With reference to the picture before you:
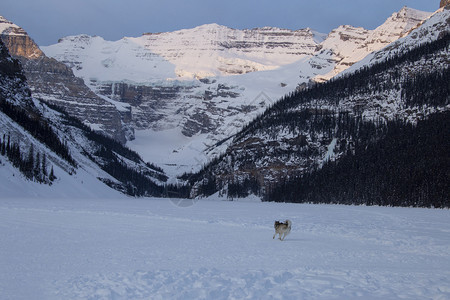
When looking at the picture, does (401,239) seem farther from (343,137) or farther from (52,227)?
(343,137)

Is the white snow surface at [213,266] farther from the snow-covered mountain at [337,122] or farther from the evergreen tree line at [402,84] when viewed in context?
the evergreen tree line at [402,84]

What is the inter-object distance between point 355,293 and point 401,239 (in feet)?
58.3

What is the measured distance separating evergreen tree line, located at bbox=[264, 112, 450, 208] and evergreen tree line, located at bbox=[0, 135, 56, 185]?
73.1 metres

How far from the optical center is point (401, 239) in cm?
3031

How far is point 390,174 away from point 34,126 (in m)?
107

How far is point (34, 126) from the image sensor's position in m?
138

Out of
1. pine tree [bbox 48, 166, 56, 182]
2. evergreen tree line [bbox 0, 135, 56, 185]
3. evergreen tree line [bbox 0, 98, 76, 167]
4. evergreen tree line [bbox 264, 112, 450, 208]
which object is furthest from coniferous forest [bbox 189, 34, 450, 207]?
evergreen tree line [bbox 0, 135, 56, 185]

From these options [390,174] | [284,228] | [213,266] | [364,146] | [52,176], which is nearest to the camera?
[213,266]

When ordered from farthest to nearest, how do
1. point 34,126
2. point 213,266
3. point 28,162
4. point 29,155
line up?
point 34,126 → point 29,155 → point 28,162 → point 213,266

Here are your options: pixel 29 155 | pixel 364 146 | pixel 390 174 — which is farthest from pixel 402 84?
Answer: pixel 29 155

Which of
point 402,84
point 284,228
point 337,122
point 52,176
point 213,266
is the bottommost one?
point 213,266

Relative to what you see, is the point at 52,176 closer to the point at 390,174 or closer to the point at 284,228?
the point at 390,174

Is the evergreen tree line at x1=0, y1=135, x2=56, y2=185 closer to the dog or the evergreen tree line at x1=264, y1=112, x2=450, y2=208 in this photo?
the evergreen tree line at x1=264, y1=112, x2=450, y2=208

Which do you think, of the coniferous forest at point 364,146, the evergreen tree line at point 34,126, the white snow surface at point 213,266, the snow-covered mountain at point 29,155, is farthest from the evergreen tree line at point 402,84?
the white snow surface at point 213,266
